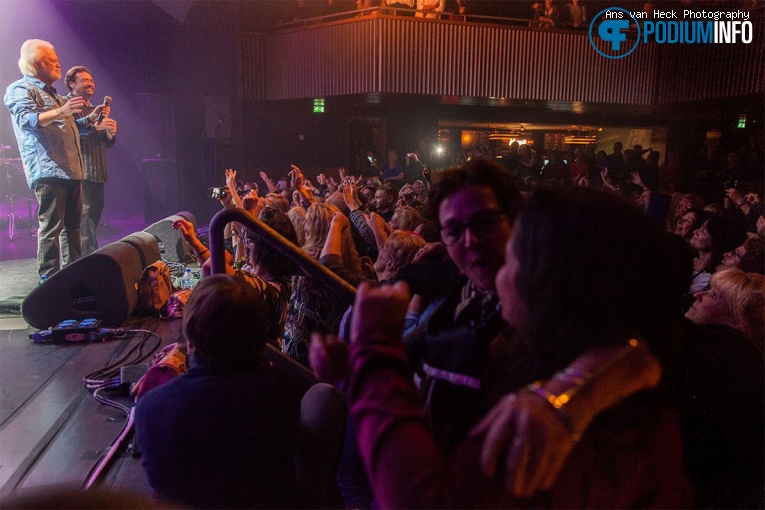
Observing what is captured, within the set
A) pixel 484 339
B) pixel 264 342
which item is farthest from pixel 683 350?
pixel 264 342

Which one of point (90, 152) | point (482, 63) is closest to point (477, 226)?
point (90, 152)

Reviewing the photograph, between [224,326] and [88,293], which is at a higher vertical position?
[224,326]

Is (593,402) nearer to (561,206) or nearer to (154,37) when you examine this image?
(561,206)

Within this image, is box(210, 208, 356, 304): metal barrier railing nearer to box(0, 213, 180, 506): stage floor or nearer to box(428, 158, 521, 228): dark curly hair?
box(428, 158, 521, 228): dark curly hair

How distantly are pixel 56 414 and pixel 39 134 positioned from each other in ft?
8.91

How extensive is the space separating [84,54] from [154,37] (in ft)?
4.66

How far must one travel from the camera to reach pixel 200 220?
1143 centimetres

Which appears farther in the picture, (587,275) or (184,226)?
(184,226)

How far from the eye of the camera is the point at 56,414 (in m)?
2.95

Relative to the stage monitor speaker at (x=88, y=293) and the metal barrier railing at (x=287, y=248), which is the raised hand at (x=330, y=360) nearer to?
the metal barrier railing at (x=287, y=248)

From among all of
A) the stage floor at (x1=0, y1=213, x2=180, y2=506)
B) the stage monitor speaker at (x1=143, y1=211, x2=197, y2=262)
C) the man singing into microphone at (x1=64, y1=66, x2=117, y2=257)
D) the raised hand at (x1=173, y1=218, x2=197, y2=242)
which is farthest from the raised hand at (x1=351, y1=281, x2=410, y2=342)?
the stage monitor speaker at (x1=143, y1=211, x2=197, y2=262)

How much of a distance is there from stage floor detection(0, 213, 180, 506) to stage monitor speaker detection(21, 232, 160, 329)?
19cm

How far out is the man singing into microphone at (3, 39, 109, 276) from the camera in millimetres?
4488

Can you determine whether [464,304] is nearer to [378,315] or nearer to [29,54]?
[378,315]
